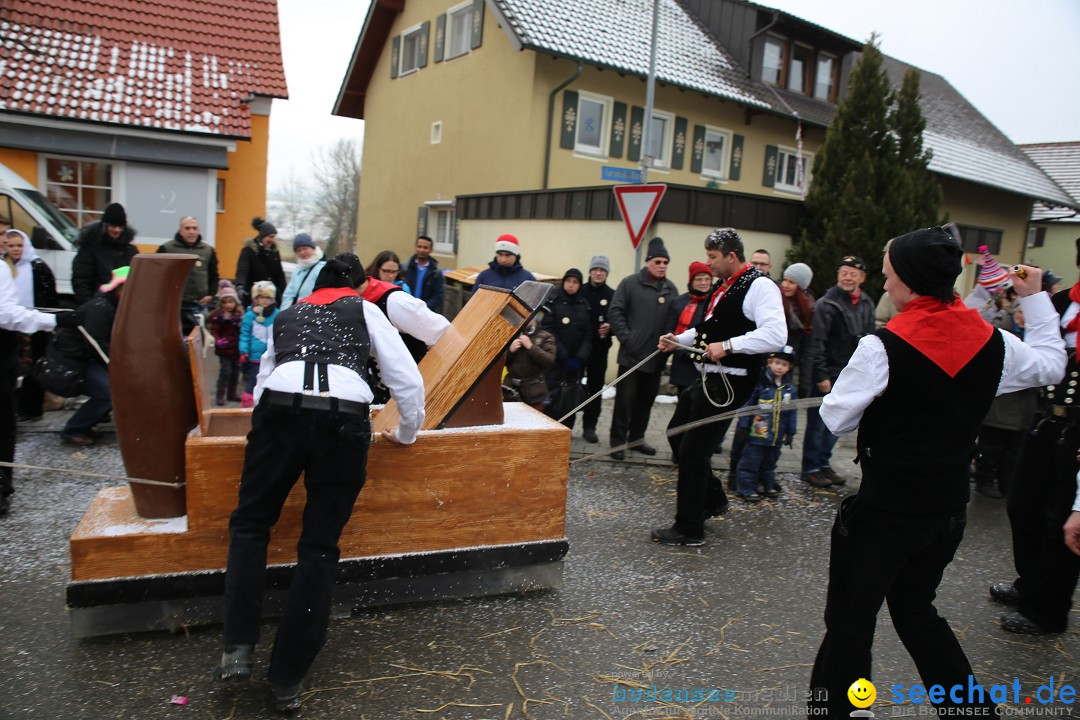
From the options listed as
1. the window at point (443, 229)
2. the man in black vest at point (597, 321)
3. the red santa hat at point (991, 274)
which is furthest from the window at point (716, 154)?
the red santa hat at point (991, 274)

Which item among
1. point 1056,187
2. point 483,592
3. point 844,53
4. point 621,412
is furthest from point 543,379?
point 1056,187

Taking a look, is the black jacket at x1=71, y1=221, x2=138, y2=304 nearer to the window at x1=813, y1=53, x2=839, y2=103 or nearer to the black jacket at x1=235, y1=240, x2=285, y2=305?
the black jacket at x1=235, y1=240, x2=285, y2=305

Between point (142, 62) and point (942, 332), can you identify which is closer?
point (942, 332)

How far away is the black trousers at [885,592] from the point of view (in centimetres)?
268

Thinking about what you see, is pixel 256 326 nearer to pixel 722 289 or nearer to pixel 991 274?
pixel 722 289

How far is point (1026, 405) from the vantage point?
20.8 feet

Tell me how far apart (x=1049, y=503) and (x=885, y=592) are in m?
1.85

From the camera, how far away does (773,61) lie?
64.4 ft

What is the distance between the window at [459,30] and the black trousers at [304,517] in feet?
55.4

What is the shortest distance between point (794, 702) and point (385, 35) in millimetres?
22727

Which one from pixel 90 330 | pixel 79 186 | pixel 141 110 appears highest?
pixel 141 110

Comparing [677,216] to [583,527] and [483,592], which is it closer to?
[583,527]

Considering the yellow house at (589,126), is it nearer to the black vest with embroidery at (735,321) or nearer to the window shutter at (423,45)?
the window shutter at (423,45)

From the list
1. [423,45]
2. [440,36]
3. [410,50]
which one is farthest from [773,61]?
[410,50]
